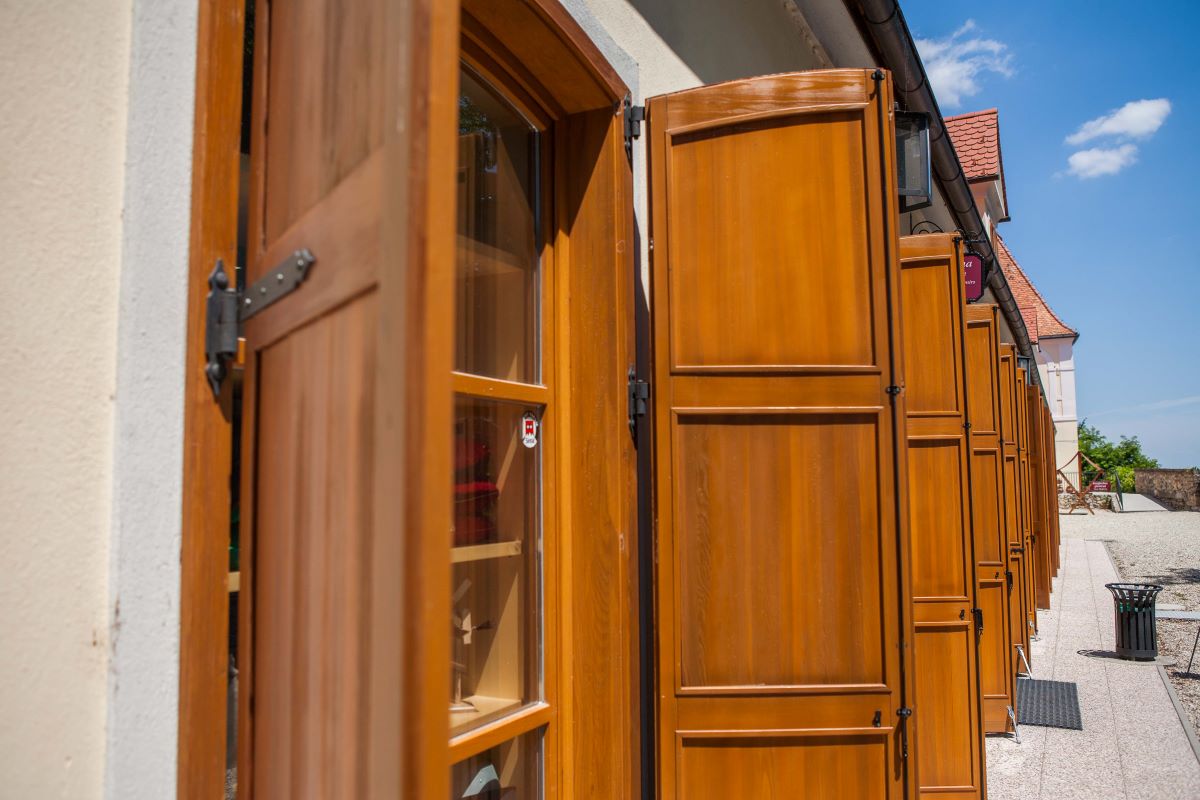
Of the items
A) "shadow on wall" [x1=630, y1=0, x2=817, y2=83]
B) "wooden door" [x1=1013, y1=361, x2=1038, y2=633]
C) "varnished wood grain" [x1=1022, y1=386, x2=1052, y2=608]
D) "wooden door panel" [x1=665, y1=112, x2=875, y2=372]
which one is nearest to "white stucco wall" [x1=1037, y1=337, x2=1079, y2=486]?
"varnished wood grain" [x1=1022, y1=386, x2=1052, y2=608]

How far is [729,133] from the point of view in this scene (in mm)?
2504

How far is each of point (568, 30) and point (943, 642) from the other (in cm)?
385

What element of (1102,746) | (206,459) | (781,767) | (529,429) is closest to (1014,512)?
(1102,746)

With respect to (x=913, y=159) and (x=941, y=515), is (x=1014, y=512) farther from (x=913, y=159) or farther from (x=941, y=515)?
(x=913, y=159)

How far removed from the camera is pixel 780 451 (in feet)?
7.96

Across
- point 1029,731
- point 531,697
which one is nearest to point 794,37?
point 531,697

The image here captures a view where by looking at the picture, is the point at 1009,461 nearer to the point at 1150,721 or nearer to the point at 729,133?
the point at 1150,721

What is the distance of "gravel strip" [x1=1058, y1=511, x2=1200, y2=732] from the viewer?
328 inches

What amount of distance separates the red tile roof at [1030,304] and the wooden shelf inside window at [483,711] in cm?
2525

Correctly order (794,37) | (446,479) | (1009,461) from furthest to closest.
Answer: (1009,461) < (794,37) < (446,479)

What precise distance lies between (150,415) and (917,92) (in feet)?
19.0

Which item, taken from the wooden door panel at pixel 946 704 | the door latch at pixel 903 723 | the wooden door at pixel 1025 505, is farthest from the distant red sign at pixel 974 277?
the door latch at pixel 903 723

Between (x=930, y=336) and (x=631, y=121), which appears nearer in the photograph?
(x=631, y=121)

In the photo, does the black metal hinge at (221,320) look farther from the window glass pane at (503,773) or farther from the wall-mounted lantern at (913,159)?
the wall-mounted lantern at (913,159)
